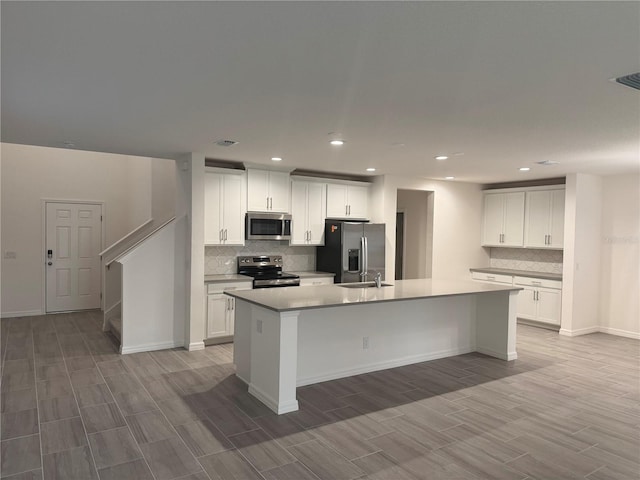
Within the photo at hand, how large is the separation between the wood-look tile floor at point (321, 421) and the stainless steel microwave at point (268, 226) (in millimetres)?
1872

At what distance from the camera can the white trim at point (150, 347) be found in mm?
5395

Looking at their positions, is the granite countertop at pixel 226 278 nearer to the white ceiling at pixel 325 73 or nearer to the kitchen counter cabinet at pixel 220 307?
the kitchen counter cabinet at pixel 220 307

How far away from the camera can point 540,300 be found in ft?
23.6

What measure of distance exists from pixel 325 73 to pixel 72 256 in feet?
23.1

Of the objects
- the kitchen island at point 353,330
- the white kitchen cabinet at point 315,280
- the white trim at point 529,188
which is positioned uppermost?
the white trim at point 529,188

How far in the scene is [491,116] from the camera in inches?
137

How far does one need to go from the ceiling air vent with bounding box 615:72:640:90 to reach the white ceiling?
0.29ft

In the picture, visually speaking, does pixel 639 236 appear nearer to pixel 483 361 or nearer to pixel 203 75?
pixel 483 361

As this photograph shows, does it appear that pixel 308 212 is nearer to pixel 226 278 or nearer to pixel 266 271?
pixel 266 271

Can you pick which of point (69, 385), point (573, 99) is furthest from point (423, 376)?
point (69, 385)

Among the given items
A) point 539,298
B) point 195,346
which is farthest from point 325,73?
point 539,298

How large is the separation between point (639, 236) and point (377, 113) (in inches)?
218

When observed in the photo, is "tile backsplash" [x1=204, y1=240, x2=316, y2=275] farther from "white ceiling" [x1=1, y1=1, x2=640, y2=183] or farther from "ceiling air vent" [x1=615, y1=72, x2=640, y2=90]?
"ceiling air vent" [x1=615, y1=72, x2=640, y2=90]

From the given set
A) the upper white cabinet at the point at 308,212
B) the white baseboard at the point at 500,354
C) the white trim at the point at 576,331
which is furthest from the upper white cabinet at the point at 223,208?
the white trim at the point at 576,331
